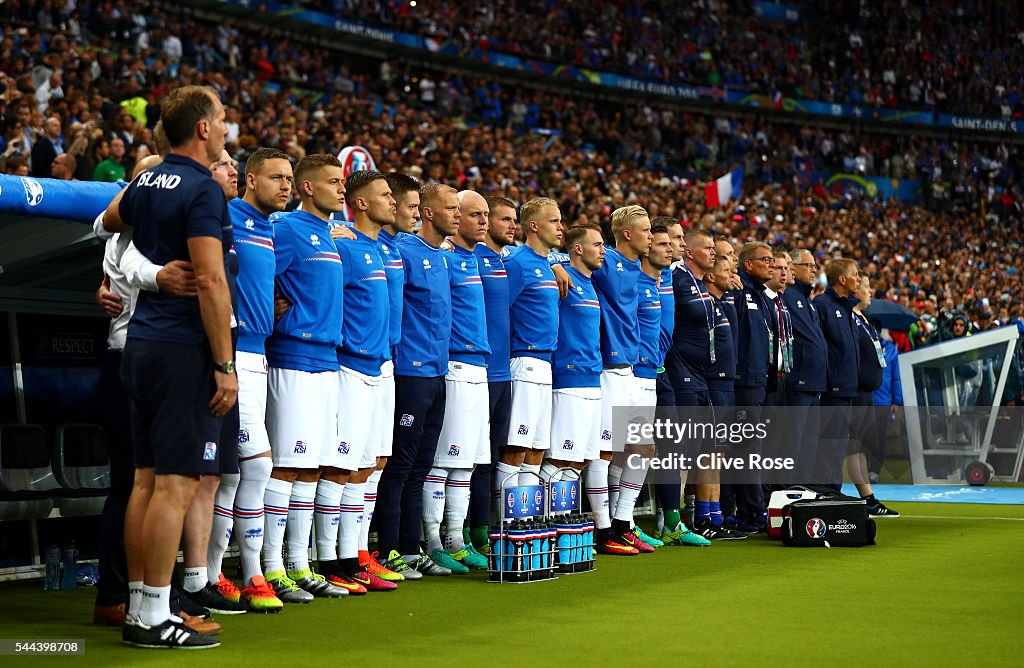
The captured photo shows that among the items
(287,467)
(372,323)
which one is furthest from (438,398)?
(287,467)

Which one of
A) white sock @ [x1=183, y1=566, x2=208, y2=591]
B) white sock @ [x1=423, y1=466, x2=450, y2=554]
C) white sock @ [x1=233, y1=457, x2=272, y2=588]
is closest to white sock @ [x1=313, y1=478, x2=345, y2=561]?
white sock @ [x1=233, y1=457, x2=272, y2=588]

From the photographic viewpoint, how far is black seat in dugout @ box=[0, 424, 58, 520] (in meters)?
7.56

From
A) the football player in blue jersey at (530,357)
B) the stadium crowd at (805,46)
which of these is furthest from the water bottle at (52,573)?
the stadium crowd at (805,46)

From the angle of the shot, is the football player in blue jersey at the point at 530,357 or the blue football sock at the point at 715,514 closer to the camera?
the football player in blue jersey at the point at 530,357

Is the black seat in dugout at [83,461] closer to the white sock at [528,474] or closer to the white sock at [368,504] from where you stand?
the white sock at [368,504]

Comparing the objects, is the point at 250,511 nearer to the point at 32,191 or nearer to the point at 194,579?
the point at 194,579

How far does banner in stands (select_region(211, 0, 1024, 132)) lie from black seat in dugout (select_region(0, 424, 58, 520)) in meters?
22.5

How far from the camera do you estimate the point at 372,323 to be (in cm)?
759

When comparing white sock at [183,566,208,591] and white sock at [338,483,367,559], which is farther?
white sock at [338,483,367,559]

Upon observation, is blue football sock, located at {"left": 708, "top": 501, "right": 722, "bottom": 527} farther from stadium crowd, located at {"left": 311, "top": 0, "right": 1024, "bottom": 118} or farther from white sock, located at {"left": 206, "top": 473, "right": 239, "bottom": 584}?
stadium crowd, located at {"left": 311, "top": 0, "right": 1024, "bottom": 118}

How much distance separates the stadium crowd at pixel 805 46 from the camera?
39.0 m

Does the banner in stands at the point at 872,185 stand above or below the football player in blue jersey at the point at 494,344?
above

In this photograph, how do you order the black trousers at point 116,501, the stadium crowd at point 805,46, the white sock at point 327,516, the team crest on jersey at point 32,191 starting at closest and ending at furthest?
the black trousers at point 116,501
the team crest on jersey at point 32,191
the white sock at point 327,516
the stadium crowd at point 805,46

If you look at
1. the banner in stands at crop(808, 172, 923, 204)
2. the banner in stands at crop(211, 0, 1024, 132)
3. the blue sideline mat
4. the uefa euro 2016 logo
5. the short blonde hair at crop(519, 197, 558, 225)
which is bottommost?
the uefa euro 2016 logo
